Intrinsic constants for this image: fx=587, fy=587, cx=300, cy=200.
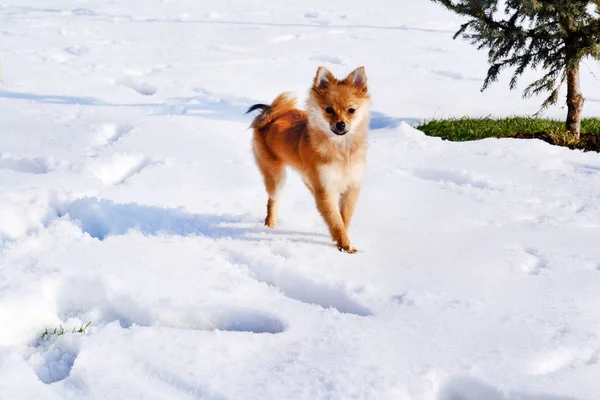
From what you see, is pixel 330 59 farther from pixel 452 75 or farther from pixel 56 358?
pixel 56 358

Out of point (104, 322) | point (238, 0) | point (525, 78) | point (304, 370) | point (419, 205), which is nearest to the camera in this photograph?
point (304, 370)

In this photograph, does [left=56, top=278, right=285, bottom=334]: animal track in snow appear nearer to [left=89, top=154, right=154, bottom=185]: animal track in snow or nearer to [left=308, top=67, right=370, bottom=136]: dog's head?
[left=308, top=67, right=370, bottom=136]: dog's head

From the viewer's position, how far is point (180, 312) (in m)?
3.59

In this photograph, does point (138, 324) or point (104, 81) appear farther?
point (104, 81)

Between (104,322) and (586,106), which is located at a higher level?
(586,106)

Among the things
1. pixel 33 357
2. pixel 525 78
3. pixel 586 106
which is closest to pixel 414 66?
pixel 525 78

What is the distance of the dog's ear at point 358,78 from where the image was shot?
15.6ft

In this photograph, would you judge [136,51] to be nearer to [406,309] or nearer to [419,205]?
[419,205]

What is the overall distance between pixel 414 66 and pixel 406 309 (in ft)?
35.8

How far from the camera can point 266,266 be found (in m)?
4.19

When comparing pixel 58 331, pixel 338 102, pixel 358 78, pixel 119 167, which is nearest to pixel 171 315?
pixel 58 331

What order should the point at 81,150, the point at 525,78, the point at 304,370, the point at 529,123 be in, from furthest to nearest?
the point at 525,78
the point at 529,123
the point at 81,150
the point at 304,370

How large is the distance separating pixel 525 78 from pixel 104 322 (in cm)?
1221

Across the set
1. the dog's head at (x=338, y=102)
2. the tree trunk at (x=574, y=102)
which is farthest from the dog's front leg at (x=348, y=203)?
the tree trunk at (x=574, y=102)
